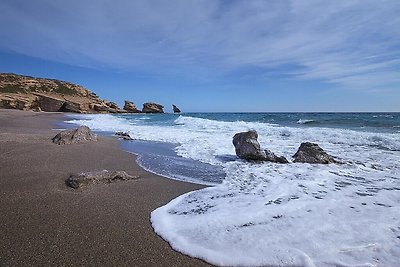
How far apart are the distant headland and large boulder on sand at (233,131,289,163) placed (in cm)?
4415

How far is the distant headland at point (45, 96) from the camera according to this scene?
4272 centimetres

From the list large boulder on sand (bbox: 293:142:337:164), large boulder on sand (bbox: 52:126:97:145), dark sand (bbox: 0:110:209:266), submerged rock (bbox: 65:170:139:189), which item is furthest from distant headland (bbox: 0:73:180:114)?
large boulder on sand (bbox: 293:142:337:164)

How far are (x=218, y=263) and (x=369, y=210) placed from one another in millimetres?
2496

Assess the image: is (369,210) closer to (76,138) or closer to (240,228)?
(240,228)

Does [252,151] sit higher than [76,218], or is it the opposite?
[252,151]


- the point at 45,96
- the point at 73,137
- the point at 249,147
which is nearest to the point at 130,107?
the point at 45,96

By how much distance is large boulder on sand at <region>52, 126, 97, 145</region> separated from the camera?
8.41 metres

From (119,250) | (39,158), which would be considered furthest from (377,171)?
(39,158)

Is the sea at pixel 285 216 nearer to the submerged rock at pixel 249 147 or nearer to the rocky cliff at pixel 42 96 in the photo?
the submerged rock at pixel 249 147

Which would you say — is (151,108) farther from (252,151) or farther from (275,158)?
(275,158)

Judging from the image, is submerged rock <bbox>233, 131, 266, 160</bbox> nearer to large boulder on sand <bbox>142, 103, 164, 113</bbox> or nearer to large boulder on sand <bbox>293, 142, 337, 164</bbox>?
large boulder on sand <bbox>293, 142, 337, 164</bbox>

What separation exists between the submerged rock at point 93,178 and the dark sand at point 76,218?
147 millimetres

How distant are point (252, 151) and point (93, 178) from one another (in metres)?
4.39

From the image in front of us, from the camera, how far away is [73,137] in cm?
879
